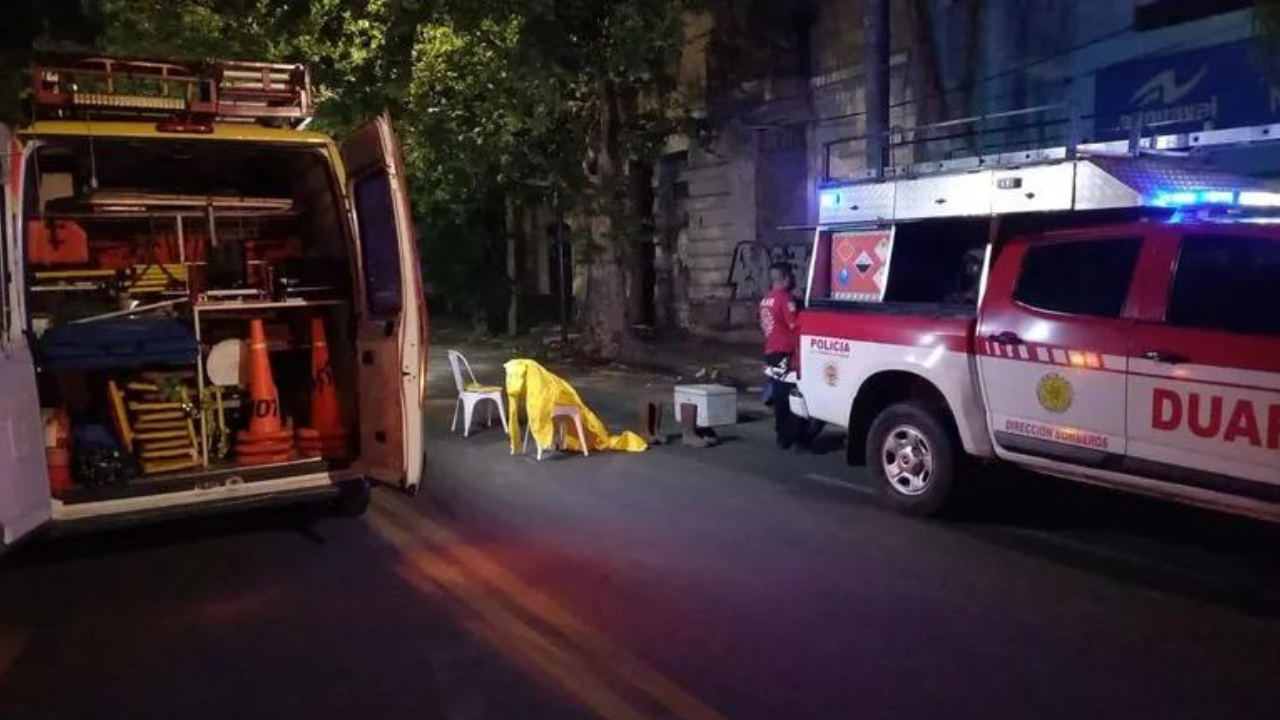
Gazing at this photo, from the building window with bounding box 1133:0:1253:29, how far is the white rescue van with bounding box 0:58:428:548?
9250 mm

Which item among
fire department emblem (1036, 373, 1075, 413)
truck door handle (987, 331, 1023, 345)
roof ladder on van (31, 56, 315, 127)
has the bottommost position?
fire department emblem (1036, 373, 1075, 413)

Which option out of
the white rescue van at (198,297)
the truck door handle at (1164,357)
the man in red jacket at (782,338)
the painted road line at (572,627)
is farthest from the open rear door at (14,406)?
the man in red jacket at (782,338)

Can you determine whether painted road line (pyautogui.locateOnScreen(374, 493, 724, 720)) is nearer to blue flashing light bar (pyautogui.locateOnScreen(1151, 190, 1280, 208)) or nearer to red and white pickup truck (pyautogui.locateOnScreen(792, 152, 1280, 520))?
red and white pickup truck (pyautogui.locateOnScreen(792, 152, 1280, 520))

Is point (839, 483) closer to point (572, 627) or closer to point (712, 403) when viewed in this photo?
point (712, 403)

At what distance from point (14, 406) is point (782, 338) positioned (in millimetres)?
6137

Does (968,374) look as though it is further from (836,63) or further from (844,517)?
(836,63)

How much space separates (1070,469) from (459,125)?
13.8 meters

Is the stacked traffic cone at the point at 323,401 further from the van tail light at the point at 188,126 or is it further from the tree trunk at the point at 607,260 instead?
the tree trunk at the point at 607,260

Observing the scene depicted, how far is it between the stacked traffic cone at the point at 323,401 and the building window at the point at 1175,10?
31.2ft

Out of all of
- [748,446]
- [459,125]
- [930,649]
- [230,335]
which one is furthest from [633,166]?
[930,649]

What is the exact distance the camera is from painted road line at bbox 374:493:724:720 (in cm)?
446

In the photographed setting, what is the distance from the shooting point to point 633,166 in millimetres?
22516

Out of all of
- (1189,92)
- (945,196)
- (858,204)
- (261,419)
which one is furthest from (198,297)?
(1189,92)

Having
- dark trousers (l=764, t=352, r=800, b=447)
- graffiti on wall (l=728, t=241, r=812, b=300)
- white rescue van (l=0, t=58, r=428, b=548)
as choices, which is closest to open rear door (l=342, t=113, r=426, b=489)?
white rescue van (l=0, t=58, r=428, b=548)
